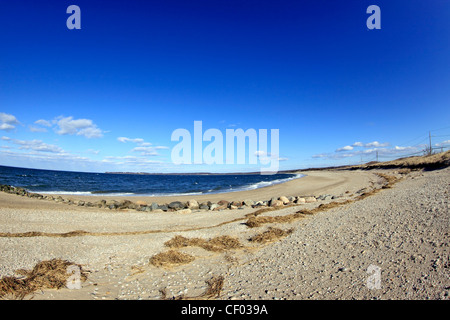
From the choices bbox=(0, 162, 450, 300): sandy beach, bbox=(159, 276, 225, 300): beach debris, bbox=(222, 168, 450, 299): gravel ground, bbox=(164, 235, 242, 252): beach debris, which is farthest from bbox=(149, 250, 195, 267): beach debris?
bbox=(222, 168, 450, 299): gravel ground

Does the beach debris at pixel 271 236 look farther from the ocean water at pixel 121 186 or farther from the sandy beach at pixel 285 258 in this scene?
the ocean water at pixel 121 186

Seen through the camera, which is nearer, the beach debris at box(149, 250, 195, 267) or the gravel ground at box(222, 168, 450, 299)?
the gravel ground at box(222, 168, 450, 299)

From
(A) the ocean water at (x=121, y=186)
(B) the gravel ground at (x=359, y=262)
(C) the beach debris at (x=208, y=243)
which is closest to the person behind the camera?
(B) the gravel ground at (x=359, y=262)

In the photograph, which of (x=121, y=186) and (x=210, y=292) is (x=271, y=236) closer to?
(x=210, y=292)

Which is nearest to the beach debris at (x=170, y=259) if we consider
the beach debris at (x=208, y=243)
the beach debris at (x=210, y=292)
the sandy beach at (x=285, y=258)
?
the sandy beach at (x=285, y=258)

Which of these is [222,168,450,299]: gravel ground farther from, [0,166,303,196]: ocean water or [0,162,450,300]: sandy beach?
[0,166,303,196]: ocean water

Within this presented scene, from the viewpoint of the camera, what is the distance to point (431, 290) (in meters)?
3.56

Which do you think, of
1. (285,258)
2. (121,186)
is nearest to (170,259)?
(285,258)

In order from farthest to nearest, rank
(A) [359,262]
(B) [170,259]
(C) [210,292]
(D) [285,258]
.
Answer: (B) [170,259] → (D) [285,258] → (A) [359,262] → (C) [210,292]

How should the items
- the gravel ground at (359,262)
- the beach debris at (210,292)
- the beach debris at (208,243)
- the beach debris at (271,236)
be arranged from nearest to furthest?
the gravel ground at (359,262) → the beach debris at (210,292) → the beach debris at (208,243) → the beach debris at (271,236)

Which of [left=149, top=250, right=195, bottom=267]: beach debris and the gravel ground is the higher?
the gravel ground

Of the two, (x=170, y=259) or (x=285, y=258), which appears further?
(x=170, y=259)
